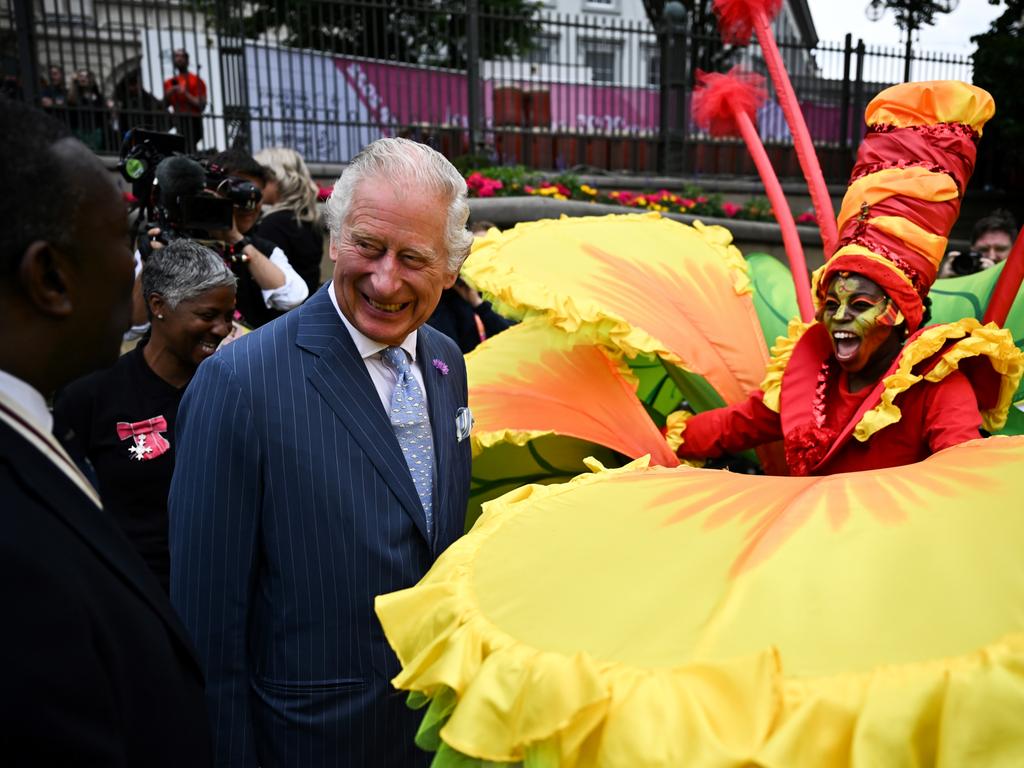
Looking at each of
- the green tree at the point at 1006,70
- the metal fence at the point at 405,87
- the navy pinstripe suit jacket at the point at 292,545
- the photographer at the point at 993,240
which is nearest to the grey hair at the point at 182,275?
the navy pinstripe suit jacket at the point at 292,545

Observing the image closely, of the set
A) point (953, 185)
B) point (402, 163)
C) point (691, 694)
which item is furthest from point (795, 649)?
point (953, 185)

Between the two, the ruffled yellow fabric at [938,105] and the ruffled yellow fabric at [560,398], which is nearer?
the ruffled yellow fabric at [938,105]

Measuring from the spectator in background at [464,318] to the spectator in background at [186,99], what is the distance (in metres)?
4.60

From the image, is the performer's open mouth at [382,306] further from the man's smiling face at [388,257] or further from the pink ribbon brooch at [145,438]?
the pink ribbon brooch at [145,438]

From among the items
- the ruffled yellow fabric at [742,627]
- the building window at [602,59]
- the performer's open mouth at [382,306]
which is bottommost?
the ruffled yellow fabric at [742,627]

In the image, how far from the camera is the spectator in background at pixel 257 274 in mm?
3465

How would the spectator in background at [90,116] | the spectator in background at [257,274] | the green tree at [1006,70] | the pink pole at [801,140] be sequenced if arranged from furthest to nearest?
the green tree at [1006,70], the spectator in background at [90,116], the spectator in background at [257,274], the pink pole at [801,140]

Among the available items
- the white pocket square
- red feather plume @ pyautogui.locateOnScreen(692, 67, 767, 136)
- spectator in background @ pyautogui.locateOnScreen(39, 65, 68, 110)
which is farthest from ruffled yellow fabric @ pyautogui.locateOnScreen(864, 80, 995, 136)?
spectator in background @ pyautogui.locateOnScreen(39, 65, 68, 110)

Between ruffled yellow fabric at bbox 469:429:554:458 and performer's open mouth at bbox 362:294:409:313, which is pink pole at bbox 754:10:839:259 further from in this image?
performer's open mouth at bbox 362:294:409:313

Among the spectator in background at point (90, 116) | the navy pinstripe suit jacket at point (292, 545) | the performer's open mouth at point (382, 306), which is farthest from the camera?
the spectator in background at point (90, 116)

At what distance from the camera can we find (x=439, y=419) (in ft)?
6.31

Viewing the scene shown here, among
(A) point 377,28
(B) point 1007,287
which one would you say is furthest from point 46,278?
(A) point 377,28

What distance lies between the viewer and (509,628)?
1331mm

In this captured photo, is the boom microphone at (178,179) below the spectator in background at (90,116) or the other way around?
below
